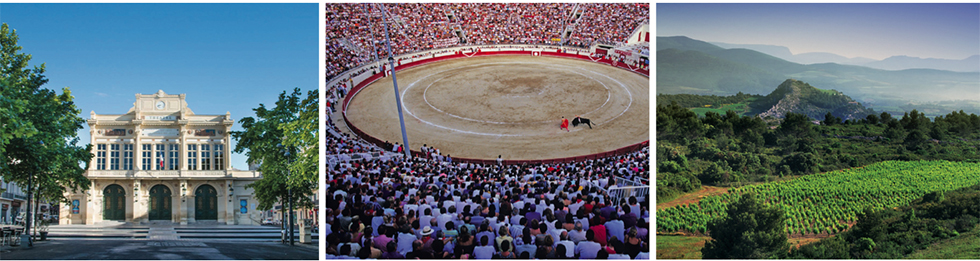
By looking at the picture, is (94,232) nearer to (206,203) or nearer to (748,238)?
(206,203)

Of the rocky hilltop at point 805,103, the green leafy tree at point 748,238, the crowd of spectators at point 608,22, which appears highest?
the crowd of spectators at point 608,22

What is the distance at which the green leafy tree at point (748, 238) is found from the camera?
1502 centimetres

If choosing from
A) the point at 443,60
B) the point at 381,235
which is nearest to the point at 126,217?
the point at 381,235

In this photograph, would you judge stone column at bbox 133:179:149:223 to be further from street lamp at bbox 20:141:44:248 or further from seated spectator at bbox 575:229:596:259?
seated spectator at bbox 575:229:596:259

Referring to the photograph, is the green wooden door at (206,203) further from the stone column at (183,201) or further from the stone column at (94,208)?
the stone column at (94,208)

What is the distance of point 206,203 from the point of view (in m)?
22.2

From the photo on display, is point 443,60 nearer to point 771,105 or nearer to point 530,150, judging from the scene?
point 530,150

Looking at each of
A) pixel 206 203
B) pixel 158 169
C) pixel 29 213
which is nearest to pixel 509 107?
pixel 158 169

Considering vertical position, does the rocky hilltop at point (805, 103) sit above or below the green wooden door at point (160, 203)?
above

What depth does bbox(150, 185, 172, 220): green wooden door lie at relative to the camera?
18.2 meters

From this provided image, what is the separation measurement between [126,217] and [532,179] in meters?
13.2

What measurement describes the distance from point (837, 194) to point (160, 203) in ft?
84.9

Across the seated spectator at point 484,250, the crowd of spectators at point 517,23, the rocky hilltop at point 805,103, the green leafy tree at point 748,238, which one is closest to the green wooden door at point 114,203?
the seated spectator at point 484,250

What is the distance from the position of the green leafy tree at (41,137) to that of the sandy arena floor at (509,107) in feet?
23.4
